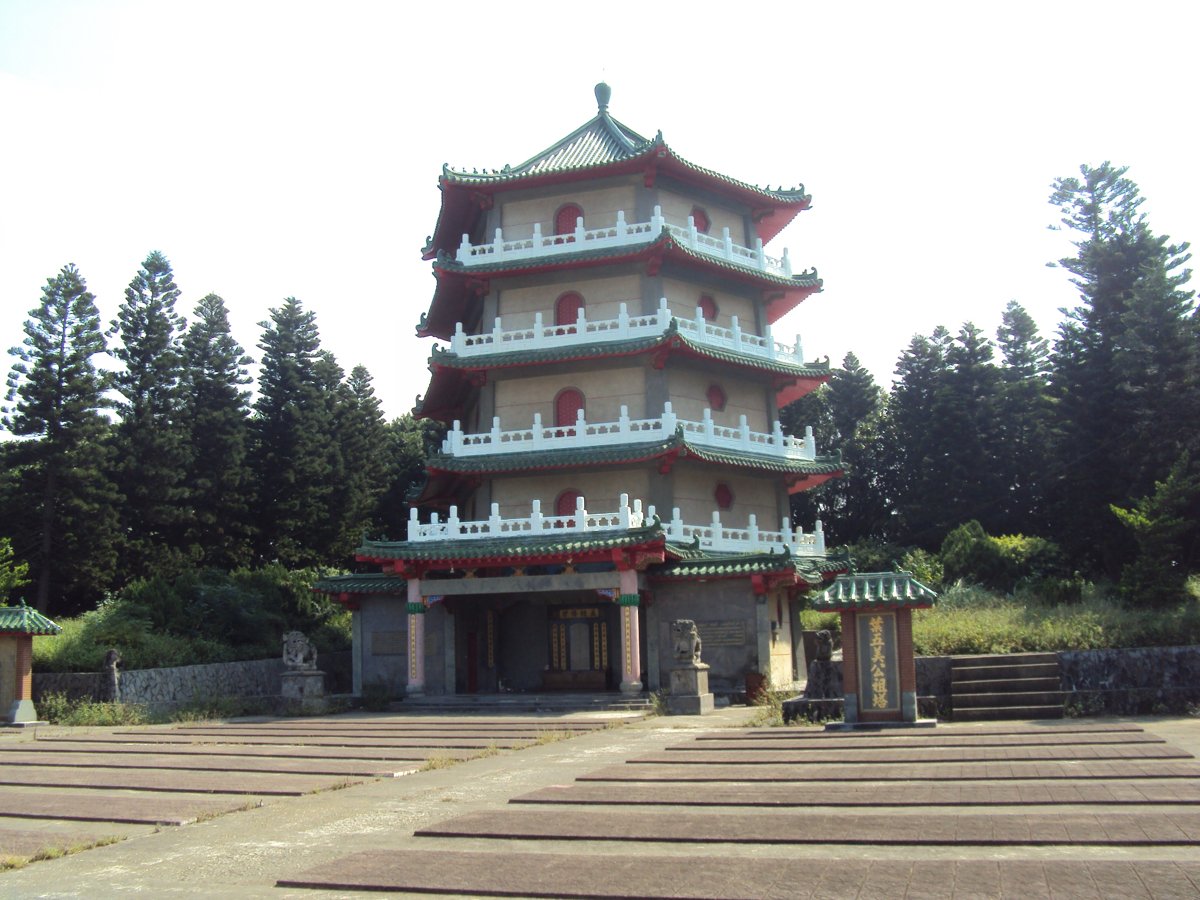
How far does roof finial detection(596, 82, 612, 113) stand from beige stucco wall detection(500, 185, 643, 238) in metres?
5.00

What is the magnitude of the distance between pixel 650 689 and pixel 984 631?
871 cm

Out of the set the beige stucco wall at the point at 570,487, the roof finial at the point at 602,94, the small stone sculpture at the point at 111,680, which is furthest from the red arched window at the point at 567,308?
the small stone sculpture at the point at 111,680

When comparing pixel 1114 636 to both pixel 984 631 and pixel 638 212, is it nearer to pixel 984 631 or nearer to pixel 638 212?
pixel 984 631

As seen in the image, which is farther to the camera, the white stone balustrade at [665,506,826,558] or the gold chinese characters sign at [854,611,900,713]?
the white stone balustrade at [665,506,826,558]

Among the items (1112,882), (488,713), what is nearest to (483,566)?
(488,713)

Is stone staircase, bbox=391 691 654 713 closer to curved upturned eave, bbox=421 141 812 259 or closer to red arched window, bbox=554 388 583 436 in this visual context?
red arched window, bbox=554 388 583 436

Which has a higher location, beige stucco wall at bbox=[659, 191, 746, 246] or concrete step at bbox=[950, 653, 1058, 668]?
beige stucco wall at bbox=[659, 191, 746, 246]

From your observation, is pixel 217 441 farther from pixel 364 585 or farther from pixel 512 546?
pixel 512 546

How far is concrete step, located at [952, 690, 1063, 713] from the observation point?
19.1 meters

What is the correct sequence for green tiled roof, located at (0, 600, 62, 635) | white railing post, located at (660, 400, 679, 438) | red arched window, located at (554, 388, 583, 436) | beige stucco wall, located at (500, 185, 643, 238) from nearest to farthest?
green tiled roof, located at (0, 600, 62, 635), white railing post, located at (660, 400, 679, 438), red arched window, located at (554, 388, 583, 436), beige stucco wall, located at (500, 185, 643, 238)

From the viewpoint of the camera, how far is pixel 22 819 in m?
11.4

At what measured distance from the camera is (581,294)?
102ft

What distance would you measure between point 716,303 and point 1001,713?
52.4 ft

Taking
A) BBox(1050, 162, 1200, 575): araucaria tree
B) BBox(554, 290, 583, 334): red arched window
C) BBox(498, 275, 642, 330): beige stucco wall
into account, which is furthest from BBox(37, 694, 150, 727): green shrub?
BBox(1050, 162, 1200, 575): araucaria tree
